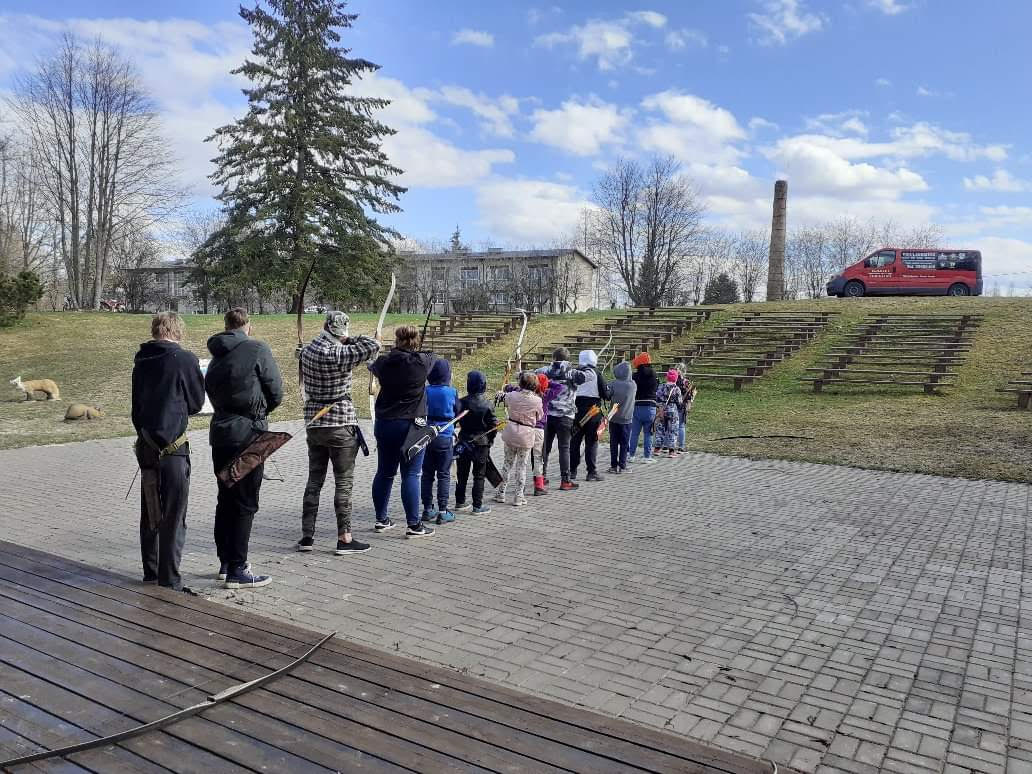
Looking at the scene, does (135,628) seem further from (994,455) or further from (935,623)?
(994,455)

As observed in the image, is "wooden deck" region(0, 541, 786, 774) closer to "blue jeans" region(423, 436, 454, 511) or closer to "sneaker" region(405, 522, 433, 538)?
"sneaker" region(405, 522, 433, 538)

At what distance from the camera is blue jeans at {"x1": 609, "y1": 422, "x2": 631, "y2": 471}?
434 inches

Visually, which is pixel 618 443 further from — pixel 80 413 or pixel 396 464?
pixel 80 413

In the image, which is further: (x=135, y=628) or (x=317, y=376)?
(x=317, y=376)

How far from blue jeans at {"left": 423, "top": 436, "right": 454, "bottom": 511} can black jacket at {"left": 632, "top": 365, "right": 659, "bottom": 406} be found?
4.85 meters

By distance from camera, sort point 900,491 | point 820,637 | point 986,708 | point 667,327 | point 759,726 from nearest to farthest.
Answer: point 759,726, point 986,708, point 820,637, point 900,491, point 667,327

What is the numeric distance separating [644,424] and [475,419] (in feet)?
16.0

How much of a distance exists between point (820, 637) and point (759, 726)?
55.7 inches

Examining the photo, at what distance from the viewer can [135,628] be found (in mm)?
4164

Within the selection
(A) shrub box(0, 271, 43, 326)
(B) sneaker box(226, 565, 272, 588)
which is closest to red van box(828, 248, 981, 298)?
(B) sneaker box(226, 565, 272, 588)

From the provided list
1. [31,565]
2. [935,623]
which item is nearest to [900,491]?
[935,623]

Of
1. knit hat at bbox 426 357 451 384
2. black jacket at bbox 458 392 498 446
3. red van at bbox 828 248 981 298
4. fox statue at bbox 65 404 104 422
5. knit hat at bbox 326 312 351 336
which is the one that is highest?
red van at bbox 828 248 981 298

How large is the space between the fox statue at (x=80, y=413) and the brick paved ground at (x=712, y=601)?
7.62m

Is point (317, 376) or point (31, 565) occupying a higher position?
point (317, 376)
